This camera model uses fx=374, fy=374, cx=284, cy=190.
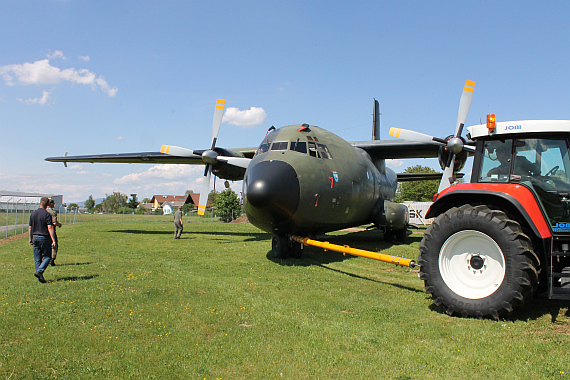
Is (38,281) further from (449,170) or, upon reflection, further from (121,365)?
(449,170)

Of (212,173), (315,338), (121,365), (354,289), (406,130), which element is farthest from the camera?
(212,173)

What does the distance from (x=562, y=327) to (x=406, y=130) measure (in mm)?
9586

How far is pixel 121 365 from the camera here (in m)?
4.23

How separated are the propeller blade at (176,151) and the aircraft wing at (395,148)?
333 inches

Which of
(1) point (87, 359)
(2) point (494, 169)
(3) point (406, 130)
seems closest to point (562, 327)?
(2) point (494, 169)

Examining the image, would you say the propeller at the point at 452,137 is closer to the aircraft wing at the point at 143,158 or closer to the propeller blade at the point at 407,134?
the propeller blade at the point at 407,134

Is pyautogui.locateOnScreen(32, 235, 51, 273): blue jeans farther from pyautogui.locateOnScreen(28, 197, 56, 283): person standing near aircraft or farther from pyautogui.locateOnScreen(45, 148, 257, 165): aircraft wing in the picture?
pyautogui.locateOnScreen(45, 148, 257, 165): aircraft wing

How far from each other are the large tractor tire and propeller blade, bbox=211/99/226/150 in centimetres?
1440

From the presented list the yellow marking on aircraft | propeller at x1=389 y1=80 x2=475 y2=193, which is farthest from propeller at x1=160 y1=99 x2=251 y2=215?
propeller at x1=389 y1=80 x2=475 y2=193

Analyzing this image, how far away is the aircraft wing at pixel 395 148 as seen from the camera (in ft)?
54.3

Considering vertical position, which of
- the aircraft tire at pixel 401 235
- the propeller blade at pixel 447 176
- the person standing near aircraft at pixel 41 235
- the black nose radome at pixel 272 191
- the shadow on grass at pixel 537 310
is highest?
the propeller blade at pixel 447 176

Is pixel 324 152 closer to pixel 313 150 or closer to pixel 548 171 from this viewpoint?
pixel 313 150

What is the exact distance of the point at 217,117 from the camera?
19016mm

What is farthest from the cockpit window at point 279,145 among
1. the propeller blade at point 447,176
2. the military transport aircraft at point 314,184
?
the propeller blade at point 447,176
